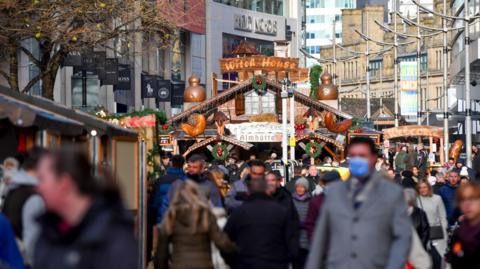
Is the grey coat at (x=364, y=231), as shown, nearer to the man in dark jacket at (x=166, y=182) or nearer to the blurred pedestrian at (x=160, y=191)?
the blurred pedestrian at (x=160, y=191)

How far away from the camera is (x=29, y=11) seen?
90.9 ft

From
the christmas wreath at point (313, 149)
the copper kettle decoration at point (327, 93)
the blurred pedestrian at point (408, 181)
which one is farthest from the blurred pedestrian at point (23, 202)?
the copper kettle decoration at point (327, 93)

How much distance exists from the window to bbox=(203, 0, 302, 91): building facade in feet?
42.3

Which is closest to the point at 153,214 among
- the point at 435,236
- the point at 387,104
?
the point at 435,236

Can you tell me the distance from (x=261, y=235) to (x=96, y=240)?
18.7 feet

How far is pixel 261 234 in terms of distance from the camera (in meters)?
11.6

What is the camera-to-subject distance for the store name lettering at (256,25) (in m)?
91.1

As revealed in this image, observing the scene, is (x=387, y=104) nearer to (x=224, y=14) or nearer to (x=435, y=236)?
(x=224, y=14)

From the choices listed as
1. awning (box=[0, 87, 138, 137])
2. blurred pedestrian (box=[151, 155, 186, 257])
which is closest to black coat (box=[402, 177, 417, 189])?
blurred pedestrian (box=[151, 155, 186, 257])

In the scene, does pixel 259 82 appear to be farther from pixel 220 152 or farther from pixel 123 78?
pixel 123 78

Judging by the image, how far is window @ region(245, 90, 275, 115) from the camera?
200ft

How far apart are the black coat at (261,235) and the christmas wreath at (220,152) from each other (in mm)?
38787

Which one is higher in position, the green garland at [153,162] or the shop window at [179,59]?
the shop window at [179,59]

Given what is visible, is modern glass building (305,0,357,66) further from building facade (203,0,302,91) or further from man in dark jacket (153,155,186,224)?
man in dark jacket (153,155,186,224)
